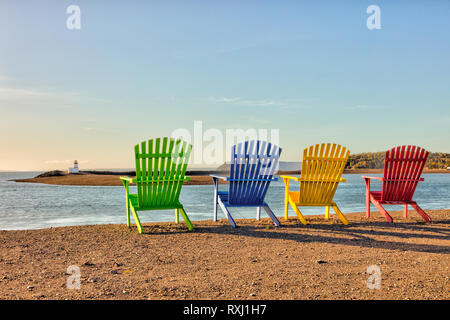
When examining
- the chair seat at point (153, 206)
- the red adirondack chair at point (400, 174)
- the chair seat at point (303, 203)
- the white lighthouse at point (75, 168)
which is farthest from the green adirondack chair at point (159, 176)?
the white lighthouse at point (75, 168)

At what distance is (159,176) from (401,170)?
4765 mm

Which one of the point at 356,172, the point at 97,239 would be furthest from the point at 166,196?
the point at 356,172

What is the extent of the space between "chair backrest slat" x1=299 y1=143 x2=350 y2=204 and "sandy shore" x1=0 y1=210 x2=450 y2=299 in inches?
23.0

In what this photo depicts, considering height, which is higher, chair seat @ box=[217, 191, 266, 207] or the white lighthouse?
chair seat @ box=[217, 191, 266, 207]

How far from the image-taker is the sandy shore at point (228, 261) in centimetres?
321

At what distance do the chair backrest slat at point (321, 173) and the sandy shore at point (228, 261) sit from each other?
58 cm

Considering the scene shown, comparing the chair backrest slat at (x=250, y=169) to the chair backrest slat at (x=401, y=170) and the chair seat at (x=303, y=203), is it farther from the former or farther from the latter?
the chair backrest slat at (x=401, y=170)

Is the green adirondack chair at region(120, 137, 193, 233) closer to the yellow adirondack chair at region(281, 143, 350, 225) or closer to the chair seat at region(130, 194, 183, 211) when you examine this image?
the chair seat at region(130, 194, 183, 211)

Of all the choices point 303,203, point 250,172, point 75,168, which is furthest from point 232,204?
point 75,168

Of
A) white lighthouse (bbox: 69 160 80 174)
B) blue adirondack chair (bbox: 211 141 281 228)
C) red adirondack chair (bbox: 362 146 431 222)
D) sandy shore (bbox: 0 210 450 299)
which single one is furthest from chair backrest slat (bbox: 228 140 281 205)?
white lighthouse (bbox: 69 160 80 174)

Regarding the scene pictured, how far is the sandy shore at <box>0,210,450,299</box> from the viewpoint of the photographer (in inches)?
126

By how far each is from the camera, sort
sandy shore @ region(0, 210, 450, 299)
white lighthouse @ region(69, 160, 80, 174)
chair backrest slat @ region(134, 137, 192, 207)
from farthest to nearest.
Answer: white lighthouse @ region(69, 160, 80, 174) → chair backrest slat @ region(134, 137, 192, 207) → sandy shore @ region(0, 210, 450, 299)
